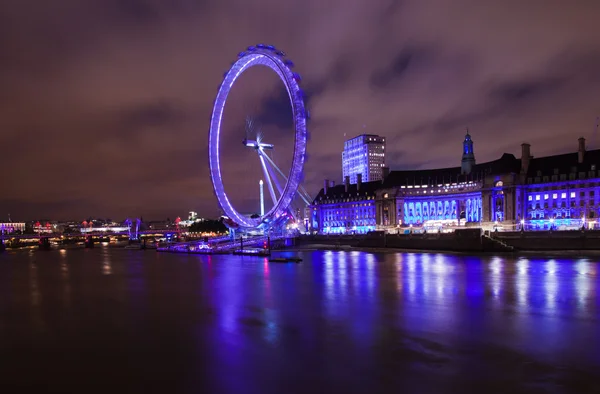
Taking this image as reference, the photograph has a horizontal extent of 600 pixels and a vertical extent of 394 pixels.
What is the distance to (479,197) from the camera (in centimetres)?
9106

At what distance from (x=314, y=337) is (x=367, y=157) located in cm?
15976

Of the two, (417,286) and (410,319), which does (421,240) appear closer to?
(417,286)

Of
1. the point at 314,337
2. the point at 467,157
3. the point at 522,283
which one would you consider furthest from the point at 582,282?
the point at 467,157

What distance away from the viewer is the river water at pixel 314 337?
12.5 meters

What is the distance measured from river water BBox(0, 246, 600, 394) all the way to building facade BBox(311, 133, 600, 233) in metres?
46.7

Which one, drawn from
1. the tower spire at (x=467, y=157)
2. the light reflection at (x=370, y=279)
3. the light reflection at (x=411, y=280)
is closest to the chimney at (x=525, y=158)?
the tower spire at (x=467, y=157)

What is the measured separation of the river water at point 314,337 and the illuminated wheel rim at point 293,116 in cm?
3112

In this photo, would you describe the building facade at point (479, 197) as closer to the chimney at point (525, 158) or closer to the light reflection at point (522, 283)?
the chimney at point (525, 158)

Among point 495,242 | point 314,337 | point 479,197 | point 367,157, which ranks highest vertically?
point 367,157

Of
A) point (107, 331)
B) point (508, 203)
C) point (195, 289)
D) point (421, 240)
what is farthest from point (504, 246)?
point (107, 331)

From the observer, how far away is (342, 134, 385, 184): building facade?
173375 millimetres

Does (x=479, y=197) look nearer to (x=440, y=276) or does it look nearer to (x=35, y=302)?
(x=440, y=276)

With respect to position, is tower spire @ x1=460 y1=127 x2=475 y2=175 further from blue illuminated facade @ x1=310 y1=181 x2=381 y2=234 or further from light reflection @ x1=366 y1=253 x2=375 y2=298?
light reflection @ x1=366 y1=253 x2=375 y2=298

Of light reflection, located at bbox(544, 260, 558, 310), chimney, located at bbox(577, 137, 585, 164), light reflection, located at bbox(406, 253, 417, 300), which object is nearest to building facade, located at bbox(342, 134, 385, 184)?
chimney, located at bbox(577, 137, 585, 164)
